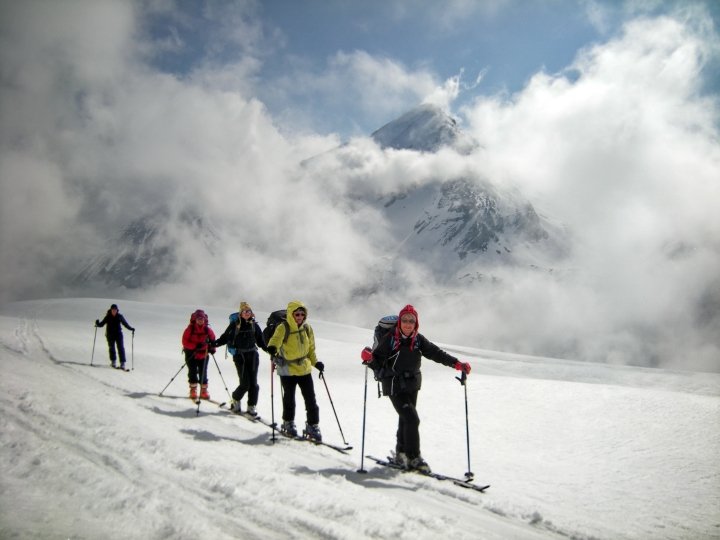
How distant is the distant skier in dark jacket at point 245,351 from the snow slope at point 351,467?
709 millimetres

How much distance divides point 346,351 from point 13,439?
18996mm

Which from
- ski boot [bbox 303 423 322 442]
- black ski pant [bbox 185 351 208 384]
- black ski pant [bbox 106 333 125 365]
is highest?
black ski pant [bbox 106 333 125 365]

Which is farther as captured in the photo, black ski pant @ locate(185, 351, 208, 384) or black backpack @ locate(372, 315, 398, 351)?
black ski pant @ locate(185, 351, 208, 384)

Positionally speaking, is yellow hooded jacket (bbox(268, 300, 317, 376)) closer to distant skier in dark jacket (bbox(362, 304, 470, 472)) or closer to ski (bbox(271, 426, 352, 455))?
ski (bbox(271, 426, 352, 455))

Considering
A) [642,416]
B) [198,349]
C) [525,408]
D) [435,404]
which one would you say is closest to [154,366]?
[198,349]

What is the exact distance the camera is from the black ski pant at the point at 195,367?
11039 millimetres

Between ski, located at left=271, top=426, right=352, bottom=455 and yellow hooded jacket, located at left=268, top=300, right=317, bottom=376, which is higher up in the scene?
yellow hooded jacket, located at left=268, top=300, right=317, bottom=376

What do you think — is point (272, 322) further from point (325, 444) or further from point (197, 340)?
point (197, 340)

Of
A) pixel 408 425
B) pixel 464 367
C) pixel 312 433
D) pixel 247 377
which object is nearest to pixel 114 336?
pixel 247 377

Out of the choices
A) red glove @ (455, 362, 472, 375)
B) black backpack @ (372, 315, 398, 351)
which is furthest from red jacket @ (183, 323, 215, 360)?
red glove @ (455, 362, 472, 375)

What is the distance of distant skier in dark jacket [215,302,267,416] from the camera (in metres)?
9.91

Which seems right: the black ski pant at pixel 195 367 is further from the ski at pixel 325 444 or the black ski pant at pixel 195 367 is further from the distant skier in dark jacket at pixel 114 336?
the distant skier in dark jacket at pixel 114 336

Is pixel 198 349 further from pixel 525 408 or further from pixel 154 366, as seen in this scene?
pixel 525 408

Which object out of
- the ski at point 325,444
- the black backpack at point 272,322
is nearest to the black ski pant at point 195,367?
the black backpack at point 272,322
